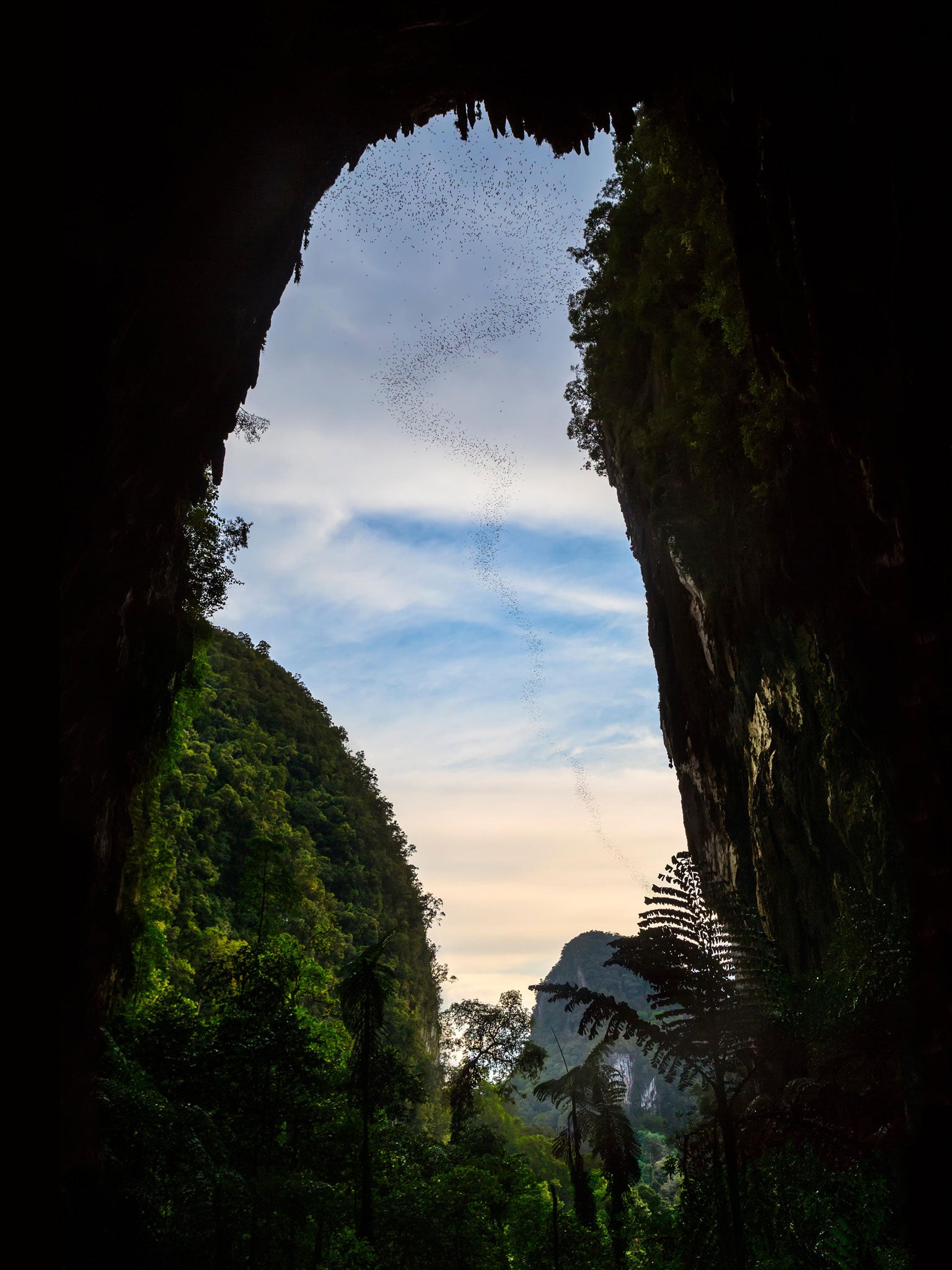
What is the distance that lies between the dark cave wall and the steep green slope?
7255 cm

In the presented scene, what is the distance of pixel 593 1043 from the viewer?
10794 cm

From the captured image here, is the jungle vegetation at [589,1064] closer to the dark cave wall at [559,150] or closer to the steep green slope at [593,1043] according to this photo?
the dark cave wall at [559,150]

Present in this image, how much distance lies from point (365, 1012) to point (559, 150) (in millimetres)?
15158

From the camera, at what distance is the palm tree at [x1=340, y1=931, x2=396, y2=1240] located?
11.0m

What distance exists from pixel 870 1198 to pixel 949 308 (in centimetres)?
850

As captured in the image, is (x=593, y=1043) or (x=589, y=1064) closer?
(x=589, y=1064)

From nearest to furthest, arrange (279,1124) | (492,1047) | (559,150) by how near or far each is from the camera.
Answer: (279,1124)
(559,150)
(492,1047)

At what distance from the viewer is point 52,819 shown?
1.11m

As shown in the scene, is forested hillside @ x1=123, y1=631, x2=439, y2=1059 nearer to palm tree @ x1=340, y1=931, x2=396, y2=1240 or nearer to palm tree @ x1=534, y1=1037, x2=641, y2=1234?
palm tree @ x1=340, y1=931, x2=396, y2=1240

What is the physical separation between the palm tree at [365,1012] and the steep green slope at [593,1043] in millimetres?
69469

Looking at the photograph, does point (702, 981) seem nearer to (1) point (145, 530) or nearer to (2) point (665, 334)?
(1) point (145, 530)

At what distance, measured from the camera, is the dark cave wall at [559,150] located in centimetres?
796

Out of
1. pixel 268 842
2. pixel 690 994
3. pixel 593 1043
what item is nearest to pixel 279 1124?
pixel 268 842

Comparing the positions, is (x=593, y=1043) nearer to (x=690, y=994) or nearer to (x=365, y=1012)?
(x=365, y=1012)
